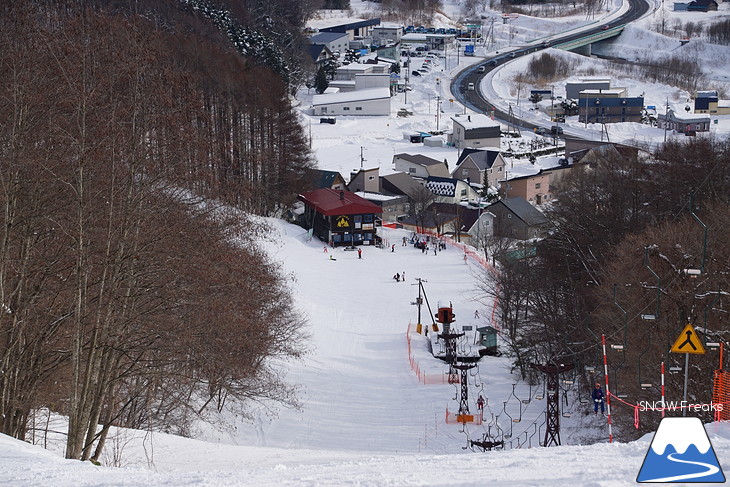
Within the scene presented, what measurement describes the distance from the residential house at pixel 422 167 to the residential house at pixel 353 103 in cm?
1285

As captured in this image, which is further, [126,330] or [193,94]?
[193,94]

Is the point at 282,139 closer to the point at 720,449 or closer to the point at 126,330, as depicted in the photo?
the point at 126,330

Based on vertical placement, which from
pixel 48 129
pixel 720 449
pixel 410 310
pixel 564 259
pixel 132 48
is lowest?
pixel 410 310

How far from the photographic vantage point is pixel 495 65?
68438 millimetres

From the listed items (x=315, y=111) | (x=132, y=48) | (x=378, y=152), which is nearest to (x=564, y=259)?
(x=132, y=48)

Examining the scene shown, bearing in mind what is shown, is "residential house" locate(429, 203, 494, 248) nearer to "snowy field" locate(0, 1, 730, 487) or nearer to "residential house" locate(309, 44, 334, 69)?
"snowy field" locate(0, 1, 730, 487)

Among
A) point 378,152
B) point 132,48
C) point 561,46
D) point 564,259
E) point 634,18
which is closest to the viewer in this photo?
point 132,48

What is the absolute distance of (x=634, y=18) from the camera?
8394cm

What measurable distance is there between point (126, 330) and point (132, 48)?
2245mm

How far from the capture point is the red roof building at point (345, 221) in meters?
26.9

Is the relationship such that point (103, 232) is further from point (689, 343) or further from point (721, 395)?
point (721, 395)

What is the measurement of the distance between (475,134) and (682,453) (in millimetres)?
42063

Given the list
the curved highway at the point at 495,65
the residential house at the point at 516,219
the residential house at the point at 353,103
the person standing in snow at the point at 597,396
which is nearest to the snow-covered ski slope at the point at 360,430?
the person standing in snow at the point at 597,396

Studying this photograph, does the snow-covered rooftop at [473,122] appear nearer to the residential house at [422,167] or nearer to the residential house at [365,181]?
the residential house at [422,167]
